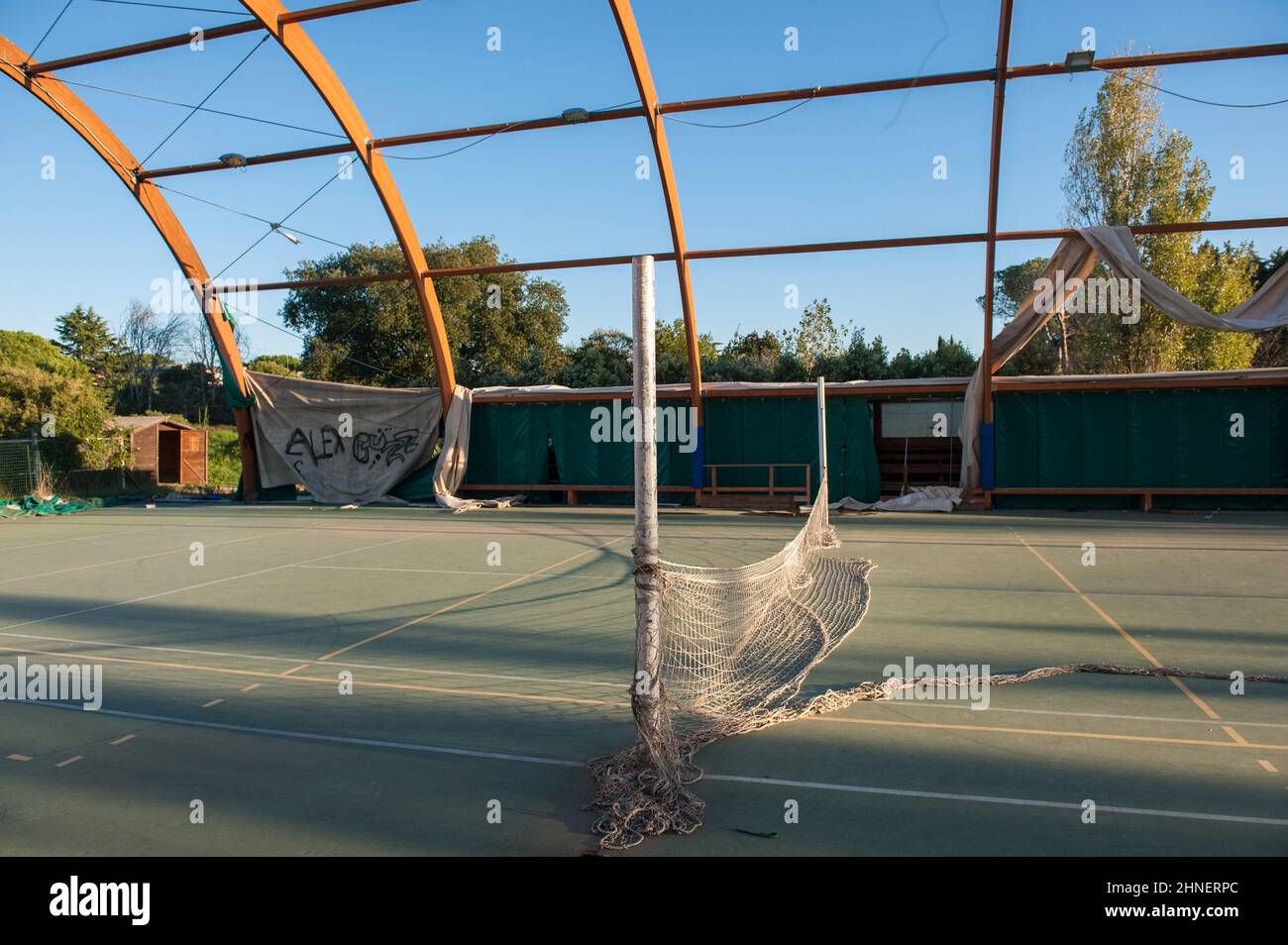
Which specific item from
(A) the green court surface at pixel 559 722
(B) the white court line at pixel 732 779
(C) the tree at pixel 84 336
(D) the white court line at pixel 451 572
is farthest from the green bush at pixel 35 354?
(B) the white court line at pixel 732 779

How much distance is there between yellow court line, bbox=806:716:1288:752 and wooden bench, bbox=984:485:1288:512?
14.1 meters

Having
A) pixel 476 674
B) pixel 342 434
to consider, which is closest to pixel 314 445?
pixel 342 434

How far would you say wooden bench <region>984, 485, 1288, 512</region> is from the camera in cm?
1705

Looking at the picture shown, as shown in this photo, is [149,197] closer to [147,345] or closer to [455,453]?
[455,453]

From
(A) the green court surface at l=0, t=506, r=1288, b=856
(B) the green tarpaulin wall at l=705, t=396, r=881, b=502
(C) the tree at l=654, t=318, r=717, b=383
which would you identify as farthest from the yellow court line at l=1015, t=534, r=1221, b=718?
(C) the tree at l=654, t=318, r=717, b=383

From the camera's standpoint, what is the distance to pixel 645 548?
13.2 ft

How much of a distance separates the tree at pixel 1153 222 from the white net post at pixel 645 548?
31.9 metres

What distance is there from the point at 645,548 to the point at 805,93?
12791 mm

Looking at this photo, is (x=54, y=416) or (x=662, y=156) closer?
(x=662, y=156)

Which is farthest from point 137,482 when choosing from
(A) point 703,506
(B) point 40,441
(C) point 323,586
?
(C) point 323,586

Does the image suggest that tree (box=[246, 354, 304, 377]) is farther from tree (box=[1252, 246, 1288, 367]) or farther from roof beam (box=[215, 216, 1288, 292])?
tree (box=[1252, 246, 1288, 367])

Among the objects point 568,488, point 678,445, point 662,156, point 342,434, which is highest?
point 662,156
